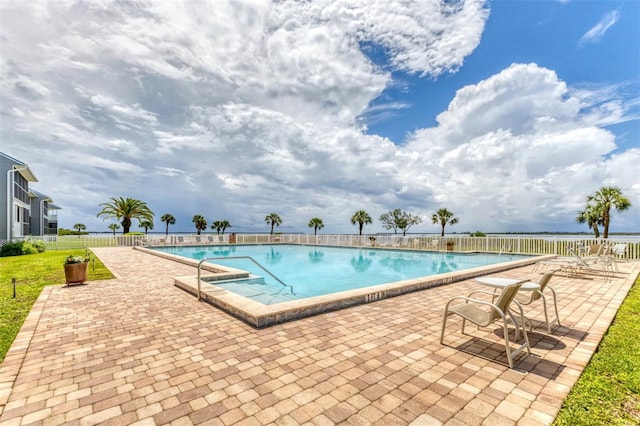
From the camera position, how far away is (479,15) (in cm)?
1077

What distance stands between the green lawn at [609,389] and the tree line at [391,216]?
23.0 m

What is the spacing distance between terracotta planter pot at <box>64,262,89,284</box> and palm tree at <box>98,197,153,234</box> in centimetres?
2508

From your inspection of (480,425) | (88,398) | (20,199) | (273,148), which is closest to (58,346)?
(88,398)

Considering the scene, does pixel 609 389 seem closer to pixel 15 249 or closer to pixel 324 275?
pixel 324 275

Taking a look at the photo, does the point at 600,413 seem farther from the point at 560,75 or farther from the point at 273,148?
the point at 273,148

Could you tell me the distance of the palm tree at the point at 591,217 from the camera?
22.5 metres

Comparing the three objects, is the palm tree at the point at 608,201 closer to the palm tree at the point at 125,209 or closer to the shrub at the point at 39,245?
the shrub at the point at 39,245

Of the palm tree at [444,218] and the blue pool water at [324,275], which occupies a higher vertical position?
the palm tree at [444,218]

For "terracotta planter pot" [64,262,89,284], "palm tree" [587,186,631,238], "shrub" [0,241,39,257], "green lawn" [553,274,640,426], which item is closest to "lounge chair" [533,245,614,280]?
"green lawn" [553,274,640,426]

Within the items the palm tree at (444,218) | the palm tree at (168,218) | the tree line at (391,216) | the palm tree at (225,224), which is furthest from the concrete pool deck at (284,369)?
the palm tree at (168,218)

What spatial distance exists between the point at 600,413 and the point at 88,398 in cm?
400

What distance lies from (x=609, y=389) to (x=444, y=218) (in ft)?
109

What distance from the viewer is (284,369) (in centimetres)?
279

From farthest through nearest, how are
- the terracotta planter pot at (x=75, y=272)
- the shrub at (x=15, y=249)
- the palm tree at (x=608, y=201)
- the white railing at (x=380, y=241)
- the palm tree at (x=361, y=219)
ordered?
the palm tree at (x=361, y=219) < the palm tree at (x=608, y=201) < the shrub at (x=15, y=249) < the white railing at (x=380, y=241) < the terracotta planter pot at (x=75, y=272)
